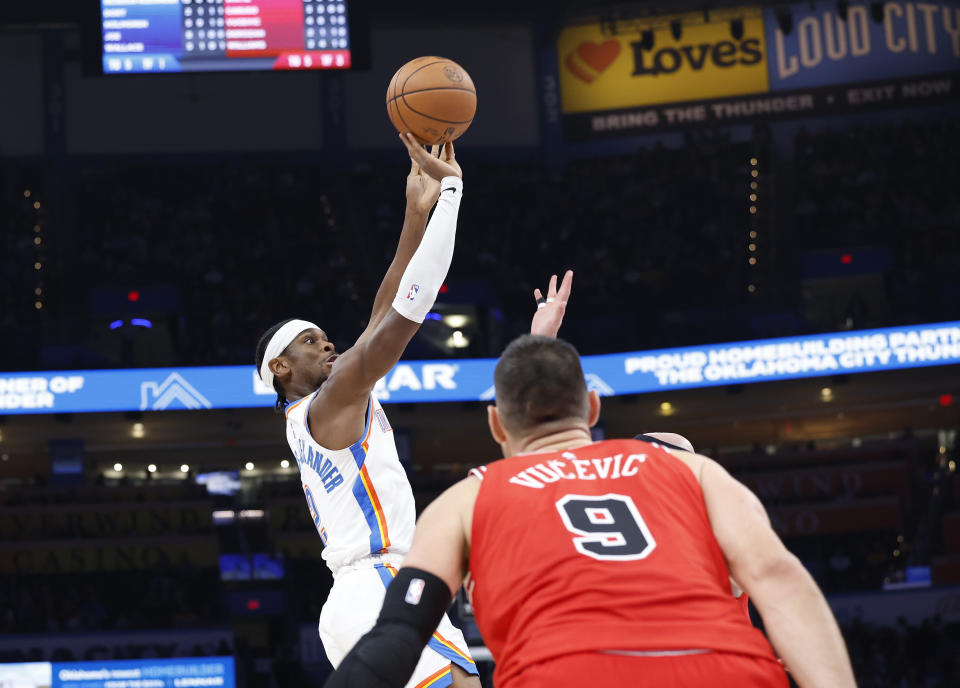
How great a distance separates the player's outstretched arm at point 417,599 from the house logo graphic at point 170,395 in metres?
16.4

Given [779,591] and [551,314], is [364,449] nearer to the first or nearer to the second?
[551,314]

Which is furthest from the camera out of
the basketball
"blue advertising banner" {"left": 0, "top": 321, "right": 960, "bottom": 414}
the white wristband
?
"blue advertising banner" {"left": 0, "top": 321, "right": 960, "bottom": 414}

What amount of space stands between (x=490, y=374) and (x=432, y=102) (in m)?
14.1

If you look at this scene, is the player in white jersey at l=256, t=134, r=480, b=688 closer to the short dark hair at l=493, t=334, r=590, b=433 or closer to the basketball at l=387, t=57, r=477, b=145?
the basketball at l=387, t=57, r=477, b=145

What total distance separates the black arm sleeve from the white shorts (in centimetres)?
154

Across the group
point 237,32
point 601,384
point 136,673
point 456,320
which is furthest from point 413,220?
point 456,320

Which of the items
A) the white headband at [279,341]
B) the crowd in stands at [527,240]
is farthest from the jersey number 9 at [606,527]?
the crowd in stands at [527,240]

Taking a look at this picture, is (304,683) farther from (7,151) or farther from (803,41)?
(803,41)

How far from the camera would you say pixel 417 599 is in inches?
85.6

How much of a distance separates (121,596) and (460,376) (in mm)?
6053

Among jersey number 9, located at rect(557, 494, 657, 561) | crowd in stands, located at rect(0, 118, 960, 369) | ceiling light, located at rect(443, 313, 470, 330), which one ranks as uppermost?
crowd in stands, located at rect(0, 118, 960, 369)

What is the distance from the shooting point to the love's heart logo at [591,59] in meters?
25.9

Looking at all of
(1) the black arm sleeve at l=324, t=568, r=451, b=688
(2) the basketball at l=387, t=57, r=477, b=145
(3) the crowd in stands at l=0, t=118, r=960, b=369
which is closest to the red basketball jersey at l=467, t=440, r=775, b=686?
(1) the black arm sleeve at l=324, t=568, r=451, b=688

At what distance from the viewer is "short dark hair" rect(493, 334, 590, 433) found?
2.39m
